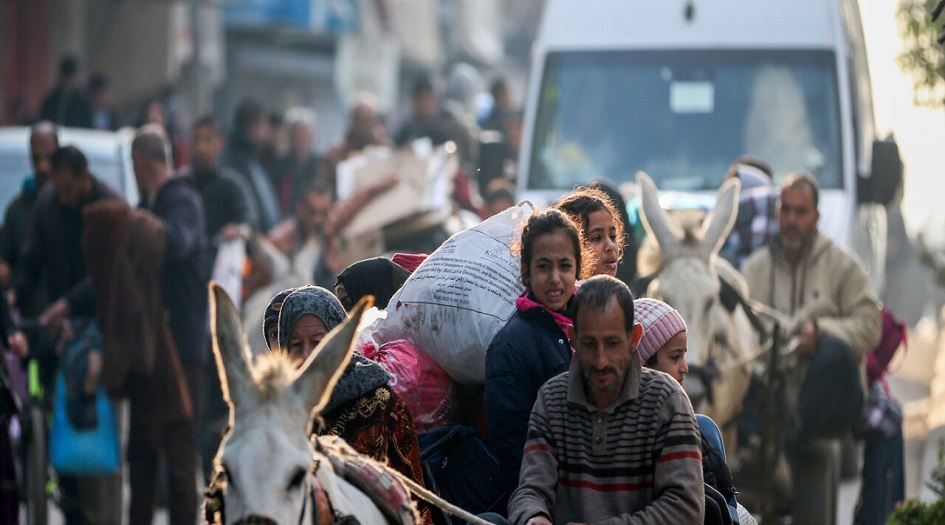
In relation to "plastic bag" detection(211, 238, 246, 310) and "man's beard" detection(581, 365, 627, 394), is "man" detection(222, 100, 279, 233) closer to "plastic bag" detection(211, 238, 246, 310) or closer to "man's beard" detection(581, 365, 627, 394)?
"plastic bag" detection(211, 238, 246, 310)

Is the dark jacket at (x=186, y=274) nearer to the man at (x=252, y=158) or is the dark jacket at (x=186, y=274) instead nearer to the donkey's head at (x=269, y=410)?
the man at (x=252, y=158)

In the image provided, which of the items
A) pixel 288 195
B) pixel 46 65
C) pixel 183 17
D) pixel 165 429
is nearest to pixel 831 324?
pixel 165 429

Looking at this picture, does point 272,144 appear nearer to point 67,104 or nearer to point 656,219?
point 67,104

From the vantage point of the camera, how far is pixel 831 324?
29.9ft

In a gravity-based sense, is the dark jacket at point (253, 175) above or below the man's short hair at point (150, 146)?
below

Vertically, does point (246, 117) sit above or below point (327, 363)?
above

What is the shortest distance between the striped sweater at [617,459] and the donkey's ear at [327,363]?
0.94 meters

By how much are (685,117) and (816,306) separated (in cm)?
344

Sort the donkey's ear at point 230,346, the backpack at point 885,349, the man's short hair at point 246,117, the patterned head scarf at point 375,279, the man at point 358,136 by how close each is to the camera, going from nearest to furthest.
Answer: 1. the donkey's ear at point 230,346
2. the patterned head scarf at point 375,279
3. the backpack at point 885,349
4. the man's short hair at point 246,117
5. the man at point 358,136

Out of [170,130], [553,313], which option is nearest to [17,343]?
[553,313]

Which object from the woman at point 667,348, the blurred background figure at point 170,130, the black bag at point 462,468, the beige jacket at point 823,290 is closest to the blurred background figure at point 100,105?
the blurred background figure at point 170,130

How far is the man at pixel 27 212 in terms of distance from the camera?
11461 mm

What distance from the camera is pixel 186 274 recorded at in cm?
1126

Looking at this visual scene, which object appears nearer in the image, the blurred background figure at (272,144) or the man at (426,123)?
the man at (426,123)
